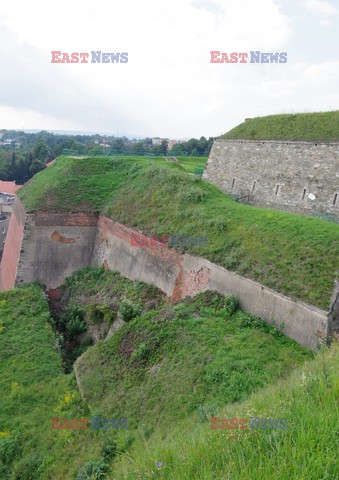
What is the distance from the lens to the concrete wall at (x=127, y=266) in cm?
846

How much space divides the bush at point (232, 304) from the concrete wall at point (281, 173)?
6.29 metres

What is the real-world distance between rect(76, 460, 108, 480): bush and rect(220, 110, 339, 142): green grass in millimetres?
12976

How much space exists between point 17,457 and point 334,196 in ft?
41.0

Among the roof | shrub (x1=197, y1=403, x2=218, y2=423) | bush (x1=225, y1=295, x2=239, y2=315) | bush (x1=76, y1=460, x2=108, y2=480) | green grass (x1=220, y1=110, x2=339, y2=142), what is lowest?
the roof

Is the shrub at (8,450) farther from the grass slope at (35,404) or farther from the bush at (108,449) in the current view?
→ the bush at (108,449)

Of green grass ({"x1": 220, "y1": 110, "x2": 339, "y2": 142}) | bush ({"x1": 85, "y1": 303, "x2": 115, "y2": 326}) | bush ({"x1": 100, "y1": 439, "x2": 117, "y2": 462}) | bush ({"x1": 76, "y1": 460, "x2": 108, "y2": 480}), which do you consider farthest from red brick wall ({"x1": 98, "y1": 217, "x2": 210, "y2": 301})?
green grass ({"x1": 220, "y1": 110, "x2": 339, "y2": 142})

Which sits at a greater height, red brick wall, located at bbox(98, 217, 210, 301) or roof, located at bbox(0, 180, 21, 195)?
red brick wall, located at bbox(98, 217, 210, 301)

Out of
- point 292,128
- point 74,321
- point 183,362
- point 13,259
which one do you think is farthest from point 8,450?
point 292,128

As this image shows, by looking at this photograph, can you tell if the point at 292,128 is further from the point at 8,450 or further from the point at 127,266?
the point at 8,450

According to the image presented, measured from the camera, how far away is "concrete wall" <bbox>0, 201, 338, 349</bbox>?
8461 millimetres

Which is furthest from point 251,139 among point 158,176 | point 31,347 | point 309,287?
point 31,347

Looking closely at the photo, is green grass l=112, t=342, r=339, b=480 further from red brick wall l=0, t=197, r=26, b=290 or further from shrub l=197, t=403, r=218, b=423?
red brick wall l=0, t=197, r=26, b=290

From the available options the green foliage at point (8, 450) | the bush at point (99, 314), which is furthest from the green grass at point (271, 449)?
the bush at point (99, 314)

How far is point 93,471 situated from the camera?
608 cm
